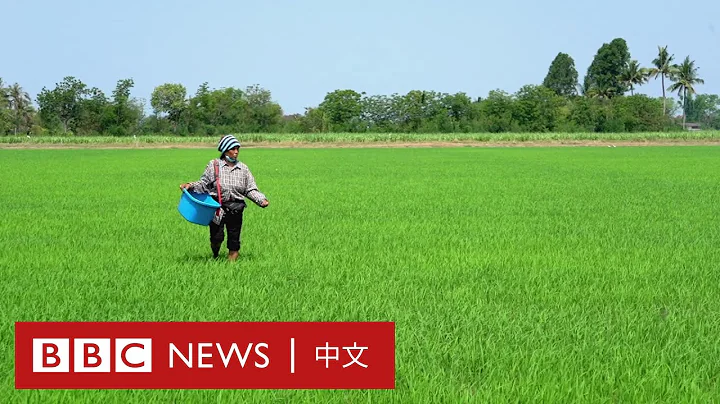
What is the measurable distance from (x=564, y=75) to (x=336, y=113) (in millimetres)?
47611

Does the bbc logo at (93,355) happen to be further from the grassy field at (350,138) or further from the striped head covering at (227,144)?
the grassy field at (350,138)

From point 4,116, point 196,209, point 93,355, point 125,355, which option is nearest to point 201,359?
point 125,355

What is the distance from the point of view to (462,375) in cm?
454

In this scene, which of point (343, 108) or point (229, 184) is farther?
point (343, 108)

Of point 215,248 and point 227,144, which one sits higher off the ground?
point 227,144

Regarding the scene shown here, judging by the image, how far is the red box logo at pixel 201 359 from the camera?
14.1 ft

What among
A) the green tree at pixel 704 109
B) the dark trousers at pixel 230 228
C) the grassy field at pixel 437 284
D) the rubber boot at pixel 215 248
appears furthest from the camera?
the green tree at pixel 704 109

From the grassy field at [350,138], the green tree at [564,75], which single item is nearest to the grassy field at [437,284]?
the grassy field at [350,138]

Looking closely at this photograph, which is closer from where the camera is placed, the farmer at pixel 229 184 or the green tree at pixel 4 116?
the farmer at pixel 229 184

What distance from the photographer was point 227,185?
767 centimetres

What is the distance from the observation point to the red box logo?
4.29 metres

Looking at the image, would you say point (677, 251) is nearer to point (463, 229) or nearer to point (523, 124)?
point (463, 229)

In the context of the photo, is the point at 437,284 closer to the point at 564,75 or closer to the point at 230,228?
the point at 230,228

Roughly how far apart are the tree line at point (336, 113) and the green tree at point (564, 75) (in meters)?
25.6
